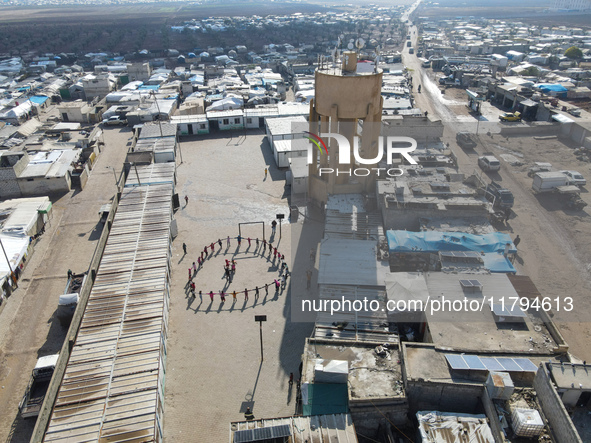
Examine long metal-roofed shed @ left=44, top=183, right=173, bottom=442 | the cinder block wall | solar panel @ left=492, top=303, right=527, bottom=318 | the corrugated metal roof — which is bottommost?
long metal-roofed shed @ left=44, top=183, right=173, bottom=442

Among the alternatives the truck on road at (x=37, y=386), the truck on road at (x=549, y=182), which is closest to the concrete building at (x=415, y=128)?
the truck on road at (x=549, y=182)

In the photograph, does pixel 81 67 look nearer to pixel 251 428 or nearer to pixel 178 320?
pixel 178 320

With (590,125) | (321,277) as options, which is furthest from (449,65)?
(321,277)

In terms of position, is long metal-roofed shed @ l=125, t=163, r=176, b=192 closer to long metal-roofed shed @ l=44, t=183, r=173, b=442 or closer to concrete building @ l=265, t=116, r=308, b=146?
long metal-roofed shed @ l=44, t=183, r=173, b=442

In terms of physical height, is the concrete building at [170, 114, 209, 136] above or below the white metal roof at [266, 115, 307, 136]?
below

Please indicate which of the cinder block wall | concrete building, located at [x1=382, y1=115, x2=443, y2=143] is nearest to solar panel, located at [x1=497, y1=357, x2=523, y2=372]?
the cinder block wall

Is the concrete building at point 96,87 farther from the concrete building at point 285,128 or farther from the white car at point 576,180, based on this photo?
the white car at point 576,180

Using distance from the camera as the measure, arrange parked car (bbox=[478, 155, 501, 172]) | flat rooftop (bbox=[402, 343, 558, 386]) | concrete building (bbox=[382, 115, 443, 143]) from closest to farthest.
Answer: flat rooftop (bbox=[402, 343, 558, 386]) < parked car (bbox=[478, 155, 501, 172]) < concrete building (bbox=[382, 115, 443, 143])
